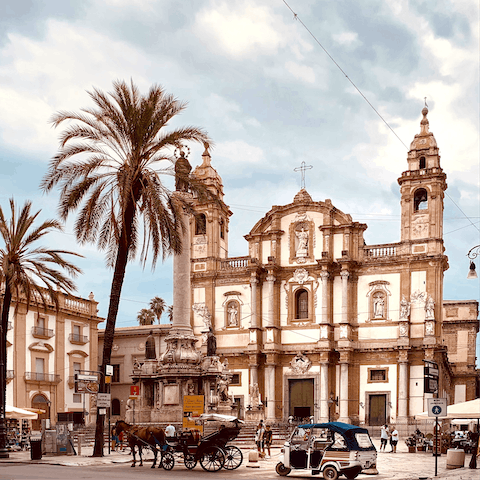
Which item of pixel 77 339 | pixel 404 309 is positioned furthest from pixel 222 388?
pixel 77 339

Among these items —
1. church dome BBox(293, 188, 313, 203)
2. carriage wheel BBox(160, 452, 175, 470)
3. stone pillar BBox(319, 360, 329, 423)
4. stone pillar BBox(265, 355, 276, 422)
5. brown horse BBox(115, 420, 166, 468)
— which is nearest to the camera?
carriage wheel BBox(160, 452, 175, 470)

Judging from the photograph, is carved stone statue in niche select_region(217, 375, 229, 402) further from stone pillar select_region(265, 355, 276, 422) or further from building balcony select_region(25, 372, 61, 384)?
building balcony select_region(25, 372, 61, 384)

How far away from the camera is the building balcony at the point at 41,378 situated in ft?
148

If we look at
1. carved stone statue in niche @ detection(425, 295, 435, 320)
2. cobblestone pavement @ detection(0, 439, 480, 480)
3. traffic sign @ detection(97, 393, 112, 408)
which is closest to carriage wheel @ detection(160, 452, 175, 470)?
cobblestone pavement @ detection(0, 439, 480, 480)

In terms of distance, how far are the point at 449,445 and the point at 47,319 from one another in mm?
27600

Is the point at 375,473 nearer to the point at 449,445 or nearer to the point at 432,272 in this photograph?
the point at 449,445

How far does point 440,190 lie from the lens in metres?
48.2

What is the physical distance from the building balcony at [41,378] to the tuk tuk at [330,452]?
2933cm

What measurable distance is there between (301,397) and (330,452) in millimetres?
31913

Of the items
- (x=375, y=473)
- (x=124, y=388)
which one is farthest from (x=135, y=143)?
(x=124, y=388)

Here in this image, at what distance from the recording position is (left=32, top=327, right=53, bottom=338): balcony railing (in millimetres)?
46344

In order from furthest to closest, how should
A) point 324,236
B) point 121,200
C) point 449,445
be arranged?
point 324,236 < point 449,445 < point 121,200

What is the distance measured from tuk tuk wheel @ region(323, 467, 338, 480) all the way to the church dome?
1370 inches

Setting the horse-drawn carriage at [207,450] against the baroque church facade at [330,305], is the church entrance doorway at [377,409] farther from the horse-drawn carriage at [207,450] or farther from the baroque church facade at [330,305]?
the horse-drawn carriage at [207,450]
